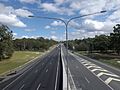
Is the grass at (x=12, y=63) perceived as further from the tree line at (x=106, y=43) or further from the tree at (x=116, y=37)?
the tree at (x=116, y=37)

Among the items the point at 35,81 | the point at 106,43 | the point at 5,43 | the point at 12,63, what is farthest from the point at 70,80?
the point at 106,43

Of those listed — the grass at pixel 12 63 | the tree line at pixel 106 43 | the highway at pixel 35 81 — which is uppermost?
the tree line at pixel 106 43

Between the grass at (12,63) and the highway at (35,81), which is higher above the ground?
the highway at (35,81)

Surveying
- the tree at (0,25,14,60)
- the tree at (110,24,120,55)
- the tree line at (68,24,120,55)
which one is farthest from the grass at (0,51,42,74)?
the tree at (110,24,120,55)

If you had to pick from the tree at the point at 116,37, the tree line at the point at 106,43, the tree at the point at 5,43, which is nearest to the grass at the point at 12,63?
the tree at the point at 5,43

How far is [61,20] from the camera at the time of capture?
26.2 m

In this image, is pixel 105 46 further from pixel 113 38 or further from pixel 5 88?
pixel 5 88

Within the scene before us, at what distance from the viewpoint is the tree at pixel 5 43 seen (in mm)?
104438

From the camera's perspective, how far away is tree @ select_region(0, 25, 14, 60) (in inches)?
4112

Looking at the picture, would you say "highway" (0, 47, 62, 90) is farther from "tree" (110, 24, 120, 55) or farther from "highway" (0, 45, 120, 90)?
"tree" (110, 24, 120, 55)

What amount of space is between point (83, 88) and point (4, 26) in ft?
283

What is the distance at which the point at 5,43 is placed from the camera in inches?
4181

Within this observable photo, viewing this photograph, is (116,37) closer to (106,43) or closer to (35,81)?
(106,43)

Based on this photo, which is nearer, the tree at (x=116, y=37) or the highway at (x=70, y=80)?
the highway at (x=70, y=80)
